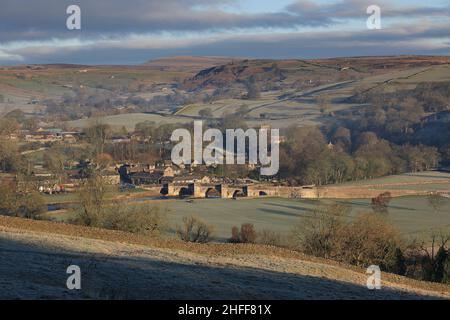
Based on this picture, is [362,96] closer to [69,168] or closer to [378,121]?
[378,121]

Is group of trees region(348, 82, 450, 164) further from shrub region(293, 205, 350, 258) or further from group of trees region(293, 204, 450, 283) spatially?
group of trees region(293, 204, 450, 283)

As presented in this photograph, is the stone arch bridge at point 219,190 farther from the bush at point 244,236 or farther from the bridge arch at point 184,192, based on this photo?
the bush at point 244,236

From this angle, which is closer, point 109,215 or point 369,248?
point 369,248

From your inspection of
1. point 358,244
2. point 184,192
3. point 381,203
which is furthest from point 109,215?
point 184,192

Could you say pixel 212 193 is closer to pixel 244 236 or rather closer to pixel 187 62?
pixel 244 236

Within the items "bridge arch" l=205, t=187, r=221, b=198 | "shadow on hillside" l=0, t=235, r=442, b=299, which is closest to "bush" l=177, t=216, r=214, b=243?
"shadow on hillside" l=0, t=235, r=442, b=299

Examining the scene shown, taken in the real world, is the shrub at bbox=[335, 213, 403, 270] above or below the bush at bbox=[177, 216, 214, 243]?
above
